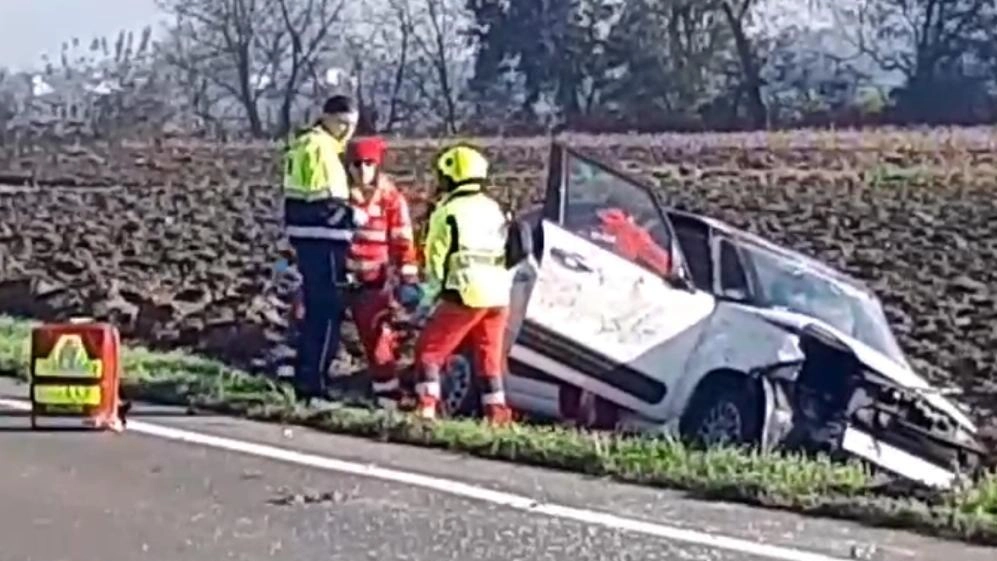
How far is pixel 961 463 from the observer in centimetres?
1227

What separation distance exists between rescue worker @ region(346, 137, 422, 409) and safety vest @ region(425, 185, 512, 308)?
102 cm

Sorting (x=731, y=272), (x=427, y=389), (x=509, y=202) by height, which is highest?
(x=731, y=272)

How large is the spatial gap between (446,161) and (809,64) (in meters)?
56.3

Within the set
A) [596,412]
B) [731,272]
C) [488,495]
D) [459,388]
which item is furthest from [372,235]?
[488,495]

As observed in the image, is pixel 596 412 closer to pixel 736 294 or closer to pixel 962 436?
pixel 736 294

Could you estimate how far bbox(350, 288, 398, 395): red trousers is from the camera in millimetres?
13641

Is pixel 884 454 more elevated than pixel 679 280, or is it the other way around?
pixel 679 280

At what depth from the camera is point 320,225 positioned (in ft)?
42.6

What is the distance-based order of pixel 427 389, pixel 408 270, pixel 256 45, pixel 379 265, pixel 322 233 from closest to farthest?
pixel 427 389 → pixel 322 233 → pixel 379 265 → pixel 408 270 → pixel 256 45

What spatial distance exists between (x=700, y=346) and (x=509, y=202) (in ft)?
47.9

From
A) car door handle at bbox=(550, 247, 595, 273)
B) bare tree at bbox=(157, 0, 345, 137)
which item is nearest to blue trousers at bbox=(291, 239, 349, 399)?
car door handle at bbox=(550, 247, 595, 273)

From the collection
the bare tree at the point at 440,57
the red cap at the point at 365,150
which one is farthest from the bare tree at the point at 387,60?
the red cap at the point at 365,150

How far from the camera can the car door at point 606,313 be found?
12.8m

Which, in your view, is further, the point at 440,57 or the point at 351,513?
the point at 440,57
